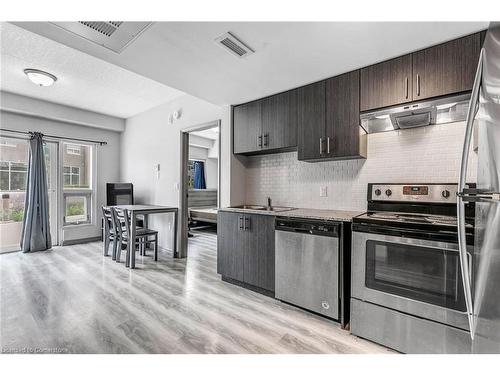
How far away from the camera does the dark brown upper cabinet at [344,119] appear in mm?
2250

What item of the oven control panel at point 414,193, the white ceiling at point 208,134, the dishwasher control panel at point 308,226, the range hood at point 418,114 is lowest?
the dishwasher control panel at point 308,226

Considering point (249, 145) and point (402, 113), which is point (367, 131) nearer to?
point (402, 113)

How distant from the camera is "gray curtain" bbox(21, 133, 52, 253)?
4215 mm

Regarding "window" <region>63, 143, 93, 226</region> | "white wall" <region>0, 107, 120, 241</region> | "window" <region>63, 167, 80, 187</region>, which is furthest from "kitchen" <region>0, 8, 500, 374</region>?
"window" <region>63, 167, 80, 187</region>

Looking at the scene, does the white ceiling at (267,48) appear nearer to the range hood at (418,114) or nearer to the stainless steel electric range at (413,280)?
the range hood at (418,114)

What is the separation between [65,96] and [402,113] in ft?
15.9

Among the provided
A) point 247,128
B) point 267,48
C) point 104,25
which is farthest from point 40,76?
point 267,48

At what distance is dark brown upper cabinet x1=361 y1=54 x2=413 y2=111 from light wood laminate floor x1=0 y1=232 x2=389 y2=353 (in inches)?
75.0

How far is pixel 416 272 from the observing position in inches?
65.6

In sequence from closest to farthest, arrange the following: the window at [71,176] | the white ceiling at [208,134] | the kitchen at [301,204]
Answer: the kitchen at [301,204] < the window at [71,176] < the white ceiling at [208,134]

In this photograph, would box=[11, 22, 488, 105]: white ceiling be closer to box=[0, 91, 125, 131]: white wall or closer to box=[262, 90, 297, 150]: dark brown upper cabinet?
box=[262, 90, 297, 150]: dark brown upper cabinet

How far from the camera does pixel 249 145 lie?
3102mm

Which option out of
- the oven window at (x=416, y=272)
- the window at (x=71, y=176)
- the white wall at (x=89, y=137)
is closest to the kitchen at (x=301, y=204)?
the oven window at (x=416, y=272)
